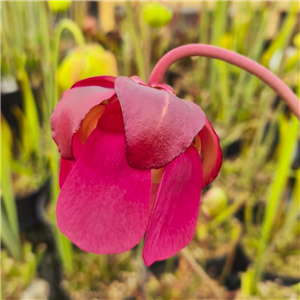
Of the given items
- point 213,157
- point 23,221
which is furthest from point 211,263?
point 213,157

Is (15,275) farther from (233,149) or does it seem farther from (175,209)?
(233,149)

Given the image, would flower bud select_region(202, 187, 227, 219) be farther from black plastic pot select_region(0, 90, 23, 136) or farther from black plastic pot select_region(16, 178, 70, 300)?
black plastic pot select_region(0, 90, 23, 136)

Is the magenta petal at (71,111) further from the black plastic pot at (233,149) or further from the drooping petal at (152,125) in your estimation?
the black plastic pot at (233,149)

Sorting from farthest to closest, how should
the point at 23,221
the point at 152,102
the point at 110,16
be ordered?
the point at 110,16 < the point at 23,221 < the point at 152,102

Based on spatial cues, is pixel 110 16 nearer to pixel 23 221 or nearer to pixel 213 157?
pixel 23 221

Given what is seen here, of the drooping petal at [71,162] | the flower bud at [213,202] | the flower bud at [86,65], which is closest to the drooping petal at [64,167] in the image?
the drooping petal at [71,162]

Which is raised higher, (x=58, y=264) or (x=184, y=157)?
(x=184, y=157)

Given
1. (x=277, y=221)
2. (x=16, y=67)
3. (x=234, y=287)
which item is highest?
(x=16, y=67)

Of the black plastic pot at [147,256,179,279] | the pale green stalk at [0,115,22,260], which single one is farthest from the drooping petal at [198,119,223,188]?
the black plastic pot at [147,256,179,279]
